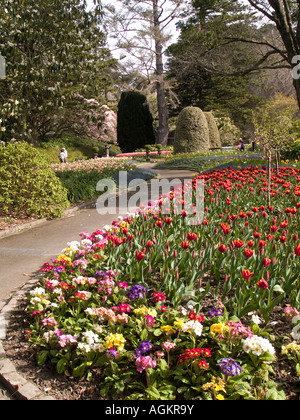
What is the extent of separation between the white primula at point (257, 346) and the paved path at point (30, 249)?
1.46 m

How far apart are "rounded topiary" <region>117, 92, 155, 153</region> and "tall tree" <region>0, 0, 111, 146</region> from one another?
22.7 meters

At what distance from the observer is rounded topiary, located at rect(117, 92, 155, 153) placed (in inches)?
1248

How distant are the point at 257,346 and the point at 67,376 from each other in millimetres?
1350

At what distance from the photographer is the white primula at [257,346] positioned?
98.6 inches

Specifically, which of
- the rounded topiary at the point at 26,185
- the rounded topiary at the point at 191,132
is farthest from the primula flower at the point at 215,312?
the rounded topiary at the point at 191,132

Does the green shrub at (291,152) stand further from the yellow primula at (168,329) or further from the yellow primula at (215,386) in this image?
the yellow primula at (215,386)

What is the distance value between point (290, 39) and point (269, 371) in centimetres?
1362

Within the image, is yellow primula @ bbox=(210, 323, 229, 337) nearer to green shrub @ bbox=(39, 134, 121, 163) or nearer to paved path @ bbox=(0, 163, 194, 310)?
paved path @ bbox=(0, 163, 194, 310)

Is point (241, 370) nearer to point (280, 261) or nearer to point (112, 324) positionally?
point (112, 324)

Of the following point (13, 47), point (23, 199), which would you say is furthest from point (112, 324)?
point (13, 47)

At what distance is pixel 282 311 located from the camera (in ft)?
11.3

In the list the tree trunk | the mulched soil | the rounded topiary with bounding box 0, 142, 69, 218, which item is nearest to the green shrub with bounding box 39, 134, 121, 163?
the tree trunk

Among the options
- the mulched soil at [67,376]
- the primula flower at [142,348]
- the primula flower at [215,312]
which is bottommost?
the mulched soil at [67,376]
